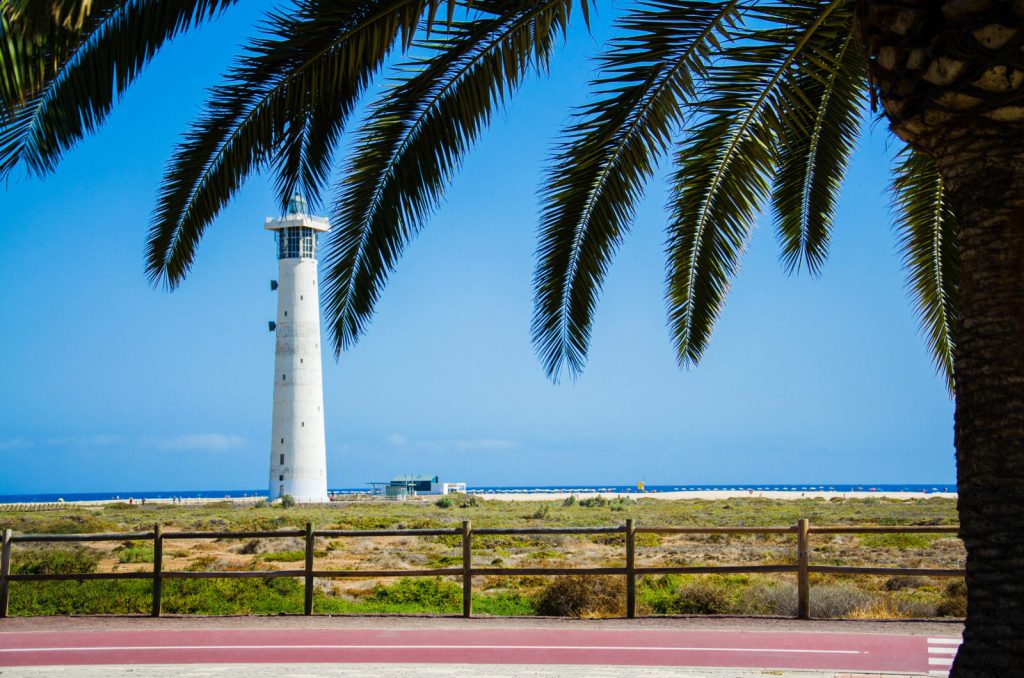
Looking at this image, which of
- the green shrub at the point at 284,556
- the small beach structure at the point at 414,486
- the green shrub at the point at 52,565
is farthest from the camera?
the small beach structure at the point at 414,486

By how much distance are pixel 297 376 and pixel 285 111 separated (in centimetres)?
4463

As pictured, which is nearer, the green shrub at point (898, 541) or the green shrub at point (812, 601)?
the green shrub at point (812, 601)

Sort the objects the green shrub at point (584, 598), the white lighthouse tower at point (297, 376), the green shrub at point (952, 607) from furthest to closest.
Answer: the white lighthouse tower at point (297, 376) < the green shrub at point (584, 598) < the green shrub at point (952, 607)

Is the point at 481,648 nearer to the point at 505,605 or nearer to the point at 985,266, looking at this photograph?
the point at 505,605

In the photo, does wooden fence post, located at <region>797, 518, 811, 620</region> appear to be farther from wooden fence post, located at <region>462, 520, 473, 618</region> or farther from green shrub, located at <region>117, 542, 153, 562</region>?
green shrub, located at <region>117, 542, 153, 562</region>

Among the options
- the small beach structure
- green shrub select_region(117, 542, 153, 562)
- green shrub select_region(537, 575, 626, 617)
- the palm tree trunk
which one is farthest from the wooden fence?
the small beach structure

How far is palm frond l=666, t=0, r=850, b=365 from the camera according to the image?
8.05m

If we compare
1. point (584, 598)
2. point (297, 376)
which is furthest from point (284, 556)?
point (297, 376)

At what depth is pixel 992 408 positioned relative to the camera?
491cm

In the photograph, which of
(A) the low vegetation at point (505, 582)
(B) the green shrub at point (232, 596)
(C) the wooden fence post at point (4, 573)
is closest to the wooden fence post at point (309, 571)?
(A) the low vegetation at point (505, 582)

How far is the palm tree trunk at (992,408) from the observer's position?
189 inches

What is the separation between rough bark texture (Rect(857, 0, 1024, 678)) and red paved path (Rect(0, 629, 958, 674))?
5076 millimetres

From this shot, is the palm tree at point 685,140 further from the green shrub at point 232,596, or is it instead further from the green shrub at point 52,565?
the green shrub at point 52,565

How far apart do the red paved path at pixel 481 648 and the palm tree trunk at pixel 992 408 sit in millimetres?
5038
